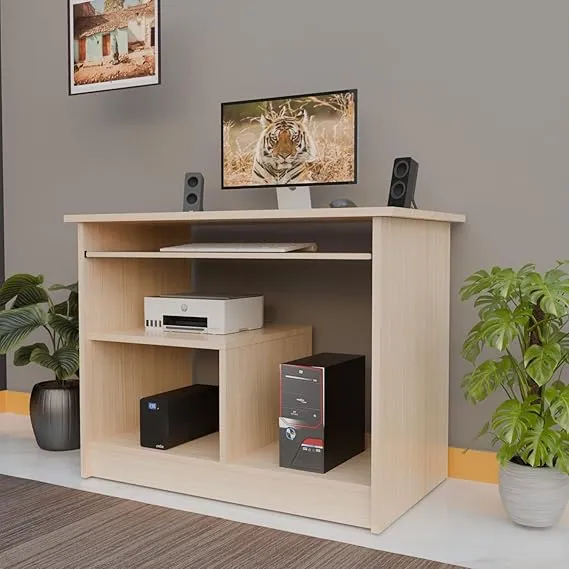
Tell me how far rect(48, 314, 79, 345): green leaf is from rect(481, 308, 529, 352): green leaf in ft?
5.30

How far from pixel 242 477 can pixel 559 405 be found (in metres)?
0.98

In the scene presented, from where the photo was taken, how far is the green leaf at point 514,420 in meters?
2.17

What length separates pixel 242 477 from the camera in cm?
249

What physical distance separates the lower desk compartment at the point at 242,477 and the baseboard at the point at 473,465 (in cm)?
35

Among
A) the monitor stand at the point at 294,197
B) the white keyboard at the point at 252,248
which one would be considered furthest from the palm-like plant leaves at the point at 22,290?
the monitor stand at the point at 294,197

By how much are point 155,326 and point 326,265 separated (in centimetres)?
68

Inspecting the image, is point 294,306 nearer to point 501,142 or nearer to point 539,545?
point 501,142

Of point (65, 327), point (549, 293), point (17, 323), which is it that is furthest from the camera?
point (65, 327)

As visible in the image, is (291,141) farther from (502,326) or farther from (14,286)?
(14,286)

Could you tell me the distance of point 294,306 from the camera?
3.12 metres

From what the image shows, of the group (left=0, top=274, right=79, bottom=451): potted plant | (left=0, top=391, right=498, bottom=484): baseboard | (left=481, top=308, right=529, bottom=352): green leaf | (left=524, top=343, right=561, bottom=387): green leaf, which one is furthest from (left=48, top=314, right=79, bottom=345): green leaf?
(left=524, top=343, right=561, bottom=387): green leaf

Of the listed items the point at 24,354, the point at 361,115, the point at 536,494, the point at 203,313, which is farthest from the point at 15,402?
the point at 536,494

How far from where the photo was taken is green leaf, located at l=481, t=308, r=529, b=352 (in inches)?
85.3

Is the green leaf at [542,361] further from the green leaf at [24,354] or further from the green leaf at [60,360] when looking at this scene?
the green leaf at [24,354]
